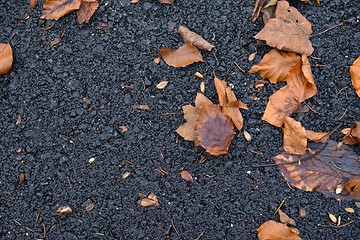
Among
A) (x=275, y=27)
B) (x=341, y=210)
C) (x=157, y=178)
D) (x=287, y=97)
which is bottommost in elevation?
(x=341, y=210)

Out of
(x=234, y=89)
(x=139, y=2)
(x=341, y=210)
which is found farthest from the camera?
(x=139, y=2)

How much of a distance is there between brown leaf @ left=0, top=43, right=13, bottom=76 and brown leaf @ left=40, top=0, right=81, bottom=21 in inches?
9.2

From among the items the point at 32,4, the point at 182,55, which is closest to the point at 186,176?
the point at 182,55

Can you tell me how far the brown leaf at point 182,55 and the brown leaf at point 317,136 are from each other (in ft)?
1.91

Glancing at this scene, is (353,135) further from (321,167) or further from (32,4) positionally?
(32,4)

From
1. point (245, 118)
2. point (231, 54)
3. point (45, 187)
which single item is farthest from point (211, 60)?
point (45, 187)

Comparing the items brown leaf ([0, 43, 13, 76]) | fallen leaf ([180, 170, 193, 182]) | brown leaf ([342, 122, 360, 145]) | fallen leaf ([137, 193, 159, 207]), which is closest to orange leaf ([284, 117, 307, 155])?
brown leaf ([342, 122, 360, 145])

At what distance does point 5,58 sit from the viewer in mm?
2430

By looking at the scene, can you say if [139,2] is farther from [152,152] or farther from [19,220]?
[19,220]

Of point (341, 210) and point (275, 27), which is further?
point (275, 27)

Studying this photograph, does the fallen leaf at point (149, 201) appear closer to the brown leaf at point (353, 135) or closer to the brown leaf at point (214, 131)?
the brown leaf at point (214, 131)

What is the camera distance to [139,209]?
2.24m

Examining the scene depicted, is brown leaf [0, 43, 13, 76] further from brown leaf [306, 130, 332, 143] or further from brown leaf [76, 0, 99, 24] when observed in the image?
brown leaf [306, 130, 332, 143]

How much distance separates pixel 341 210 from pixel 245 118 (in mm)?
558
